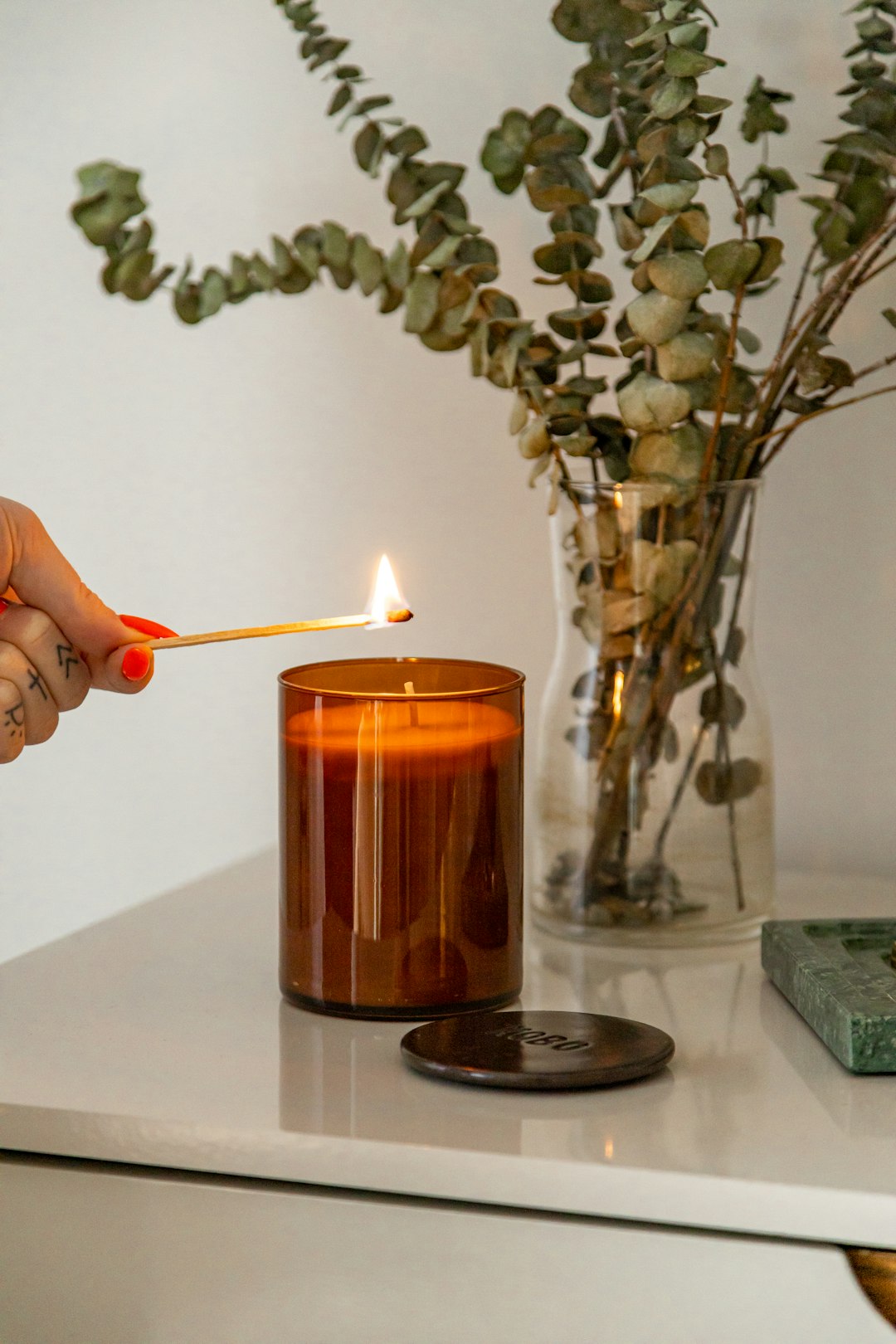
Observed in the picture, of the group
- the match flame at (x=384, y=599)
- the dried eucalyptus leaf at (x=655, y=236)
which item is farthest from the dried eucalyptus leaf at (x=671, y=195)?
the match flame at (x=384, y=599)

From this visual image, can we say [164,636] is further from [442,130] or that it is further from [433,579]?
[442,130]

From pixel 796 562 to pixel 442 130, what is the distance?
1.34ft

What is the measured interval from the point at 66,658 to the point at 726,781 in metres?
0.36

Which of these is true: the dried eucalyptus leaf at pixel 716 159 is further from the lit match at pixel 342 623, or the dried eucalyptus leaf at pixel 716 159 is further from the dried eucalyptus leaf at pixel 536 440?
Result: the lit match at pixel 342 623

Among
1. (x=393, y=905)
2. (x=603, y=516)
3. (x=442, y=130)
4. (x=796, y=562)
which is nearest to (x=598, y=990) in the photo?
(x=393, y=905)

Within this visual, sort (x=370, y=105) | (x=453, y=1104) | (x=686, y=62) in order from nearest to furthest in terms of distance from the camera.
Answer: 1. (x=453, y=1104)
2. (x=686, y=62)
3. (x=370, y=105)

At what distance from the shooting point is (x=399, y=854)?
0.61 m

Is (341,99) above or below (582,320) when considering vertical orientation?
above

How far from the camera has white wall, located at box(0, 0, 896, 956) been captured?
0.96 metres

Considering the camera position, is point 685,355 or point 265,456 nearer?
point 685,355

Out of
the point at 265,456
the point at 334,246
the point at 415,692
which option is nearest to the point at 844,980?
the point at 415,692

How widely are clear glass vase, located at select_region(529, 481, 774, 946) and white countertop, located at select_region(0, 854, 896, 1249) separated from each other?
6 centimetres

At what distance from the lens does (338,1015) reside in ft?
2.06

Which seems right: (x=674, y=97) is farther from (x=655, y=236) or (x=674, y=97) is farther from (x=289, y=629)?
(x=289, y=629)
